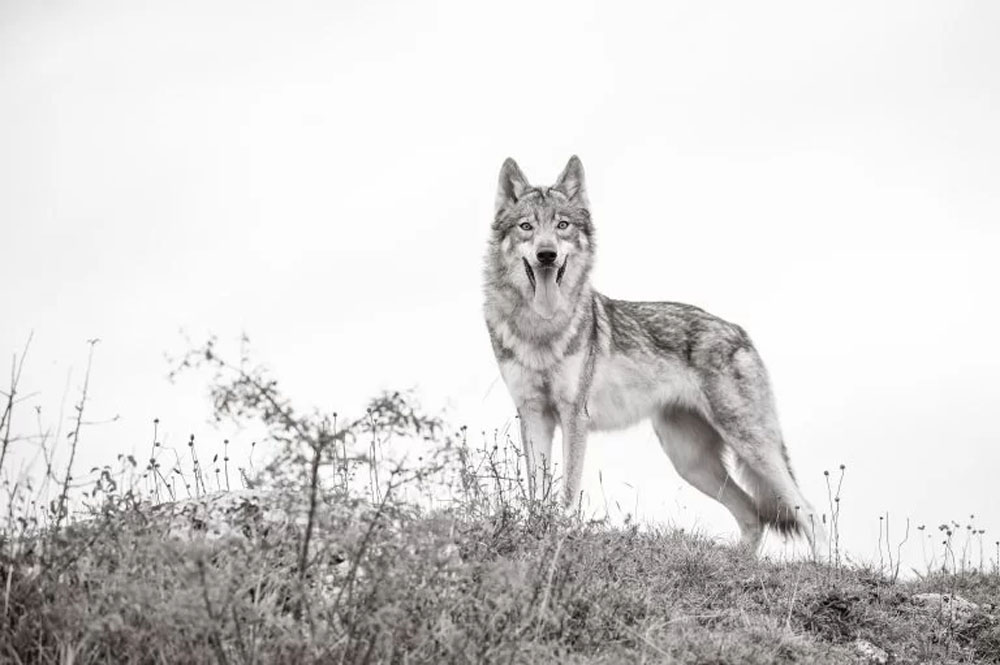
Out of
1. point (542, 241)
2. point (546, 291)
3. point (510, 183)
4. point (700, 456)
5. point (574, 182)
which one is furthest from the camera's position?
point (700, 456)

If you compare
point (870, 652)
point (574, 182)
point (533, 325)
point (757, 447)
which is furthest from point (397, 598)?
point (757, 447)

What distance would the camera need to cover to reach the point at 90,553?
4.54 metres

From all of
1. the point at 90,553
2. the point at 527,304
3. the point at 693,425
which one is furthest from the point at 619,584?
the point at 693,425

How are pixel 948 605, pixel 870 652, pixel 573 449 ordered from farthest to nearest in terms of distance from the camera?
pixel 573 449 < pixel 948 605 < pixel 870 652

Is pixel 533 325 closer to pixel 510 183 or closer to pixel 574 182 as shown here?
pixel 510 183

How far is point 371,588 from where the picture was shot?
4.02 meters

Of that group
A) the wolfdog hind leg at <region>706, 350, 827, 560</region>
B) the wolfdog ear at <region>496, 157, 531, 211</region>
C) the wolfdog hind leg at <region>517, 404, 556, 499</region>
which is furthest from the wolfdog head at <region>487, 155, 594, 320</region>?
the wolfdog hind leg at <region>706, 350, 827, 560</region>

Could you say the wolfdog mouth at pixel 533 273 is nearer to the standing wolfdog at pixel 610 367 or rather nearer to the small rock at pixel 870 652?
the standing wolfdog at pixel 610 367

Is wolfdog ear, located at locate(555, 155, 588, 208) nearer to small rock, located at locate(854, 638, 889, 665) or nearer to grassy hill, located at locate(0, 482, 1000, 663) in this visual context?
grassy hill, located at locate(0, 482, 1000, 663)

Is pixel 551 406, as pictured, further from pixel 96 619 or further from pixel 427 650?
pixel 96 619

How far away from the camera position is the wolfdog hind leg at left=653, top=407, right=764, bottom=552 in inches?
377

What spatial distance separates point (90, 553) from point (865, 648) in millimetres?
4378

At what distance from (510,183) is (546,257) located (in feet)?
2.97

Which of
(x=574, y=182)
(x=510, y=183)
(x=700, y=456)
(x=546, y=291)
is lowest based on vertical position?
(x=700, y=456)
